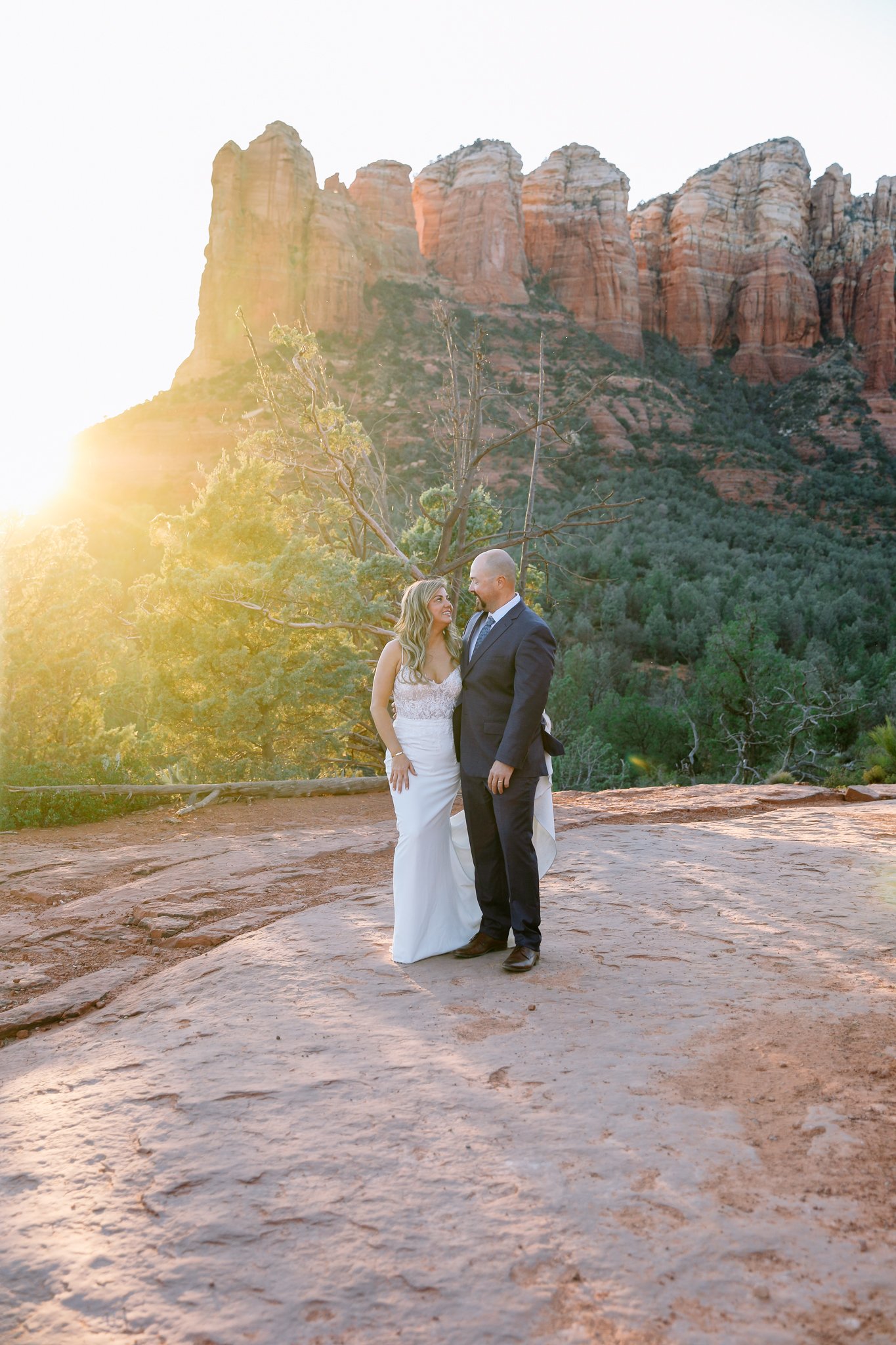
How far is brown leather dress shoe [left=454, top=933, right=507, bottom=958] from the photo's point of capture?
3920mm

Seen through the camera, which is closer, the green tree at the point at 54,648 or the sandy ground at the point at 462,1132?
the sandy ground at the point at 462,1132

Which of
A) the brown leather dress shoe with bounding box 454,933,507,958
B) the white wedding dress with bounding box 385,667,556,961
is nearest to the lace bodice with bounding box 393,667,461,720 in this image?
the white wedding dress with bounding box 385,667,556,961

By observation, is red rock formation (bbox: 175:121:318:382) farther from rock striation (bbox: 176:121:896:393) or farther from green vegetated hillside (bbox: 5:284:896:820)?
green vegetated hillside (bbox: 5:284:896:820)

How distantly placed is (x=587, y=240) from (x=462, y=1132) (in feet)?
262

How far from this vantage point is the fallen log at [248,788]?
931 centimetres

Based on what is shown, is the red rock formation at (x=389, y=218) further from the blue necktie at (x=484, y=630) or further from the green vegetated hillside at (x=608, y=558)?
the blue necktie at (x=484, y=630)

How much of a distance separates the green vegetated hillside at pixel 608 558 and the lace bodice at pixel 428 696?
6351mm

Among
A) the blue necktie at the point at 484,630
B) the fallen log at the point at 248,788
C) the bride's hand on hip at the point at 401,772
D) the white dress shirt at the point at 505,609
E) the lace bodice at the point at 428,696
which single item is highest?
the white dress shirt at the point at 505,609

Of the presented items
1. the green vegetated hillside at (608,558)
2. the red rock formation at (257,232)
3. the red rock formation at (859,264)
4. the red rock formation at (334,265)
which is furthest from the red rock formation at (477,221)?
the red rock formation at (859,264)

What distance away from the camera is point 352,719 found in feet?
46.5

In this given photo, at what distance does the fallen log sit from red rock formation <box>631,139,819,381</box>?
6867 cm

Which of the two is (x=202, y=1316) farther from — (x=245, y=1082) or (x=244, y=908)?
(x=244, y=908)

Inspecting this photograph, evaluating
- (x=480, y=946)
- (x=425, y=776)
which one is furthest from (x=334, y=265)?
(x=480, y=946)

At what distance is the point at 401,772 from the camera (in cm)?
392
